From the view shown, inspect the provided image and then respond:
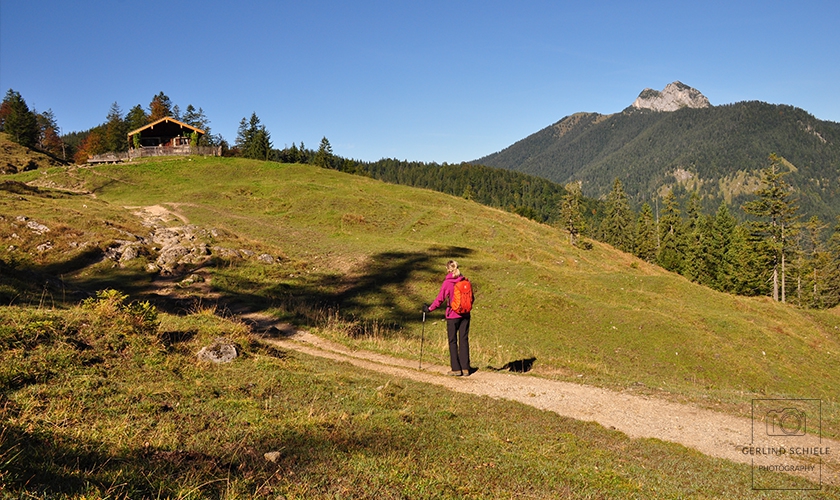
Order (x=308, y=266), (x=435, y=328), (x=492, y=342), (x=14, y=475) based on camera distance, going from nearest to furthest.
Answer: (x=14, y=475) < (x=492, y=342) < (x=435, y=328) < (x=308, y=266)

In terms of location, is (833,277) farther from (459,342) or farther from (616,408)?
(459,342)

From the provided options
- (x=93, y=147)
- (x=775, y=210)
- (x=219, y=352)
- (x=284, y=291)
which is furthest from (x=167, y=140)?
(x=775, y=210)

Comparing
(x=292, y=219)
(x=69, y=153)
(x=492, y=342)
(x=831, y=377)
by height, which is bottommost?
(x=831, y=377)

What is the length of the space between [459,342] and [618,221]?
3885 inches

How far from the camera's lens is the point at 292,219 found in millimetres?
45031

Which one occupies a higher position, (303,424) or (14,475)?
(14,475)

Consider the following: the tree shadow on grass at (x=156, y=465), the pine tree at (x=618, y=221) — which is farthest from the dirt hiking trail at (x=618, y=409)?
the pine tree at (x=618, y=221)

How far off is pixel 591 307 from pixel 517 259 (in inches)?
575

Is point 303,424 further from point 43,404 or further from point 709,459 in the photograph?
point 709,459

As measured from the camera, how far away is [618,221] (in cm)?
10125

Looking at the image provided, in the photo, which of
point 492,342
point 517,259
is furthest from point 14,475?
point 517,259

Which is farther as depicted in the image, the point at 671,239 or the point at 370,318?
the point at 671,239

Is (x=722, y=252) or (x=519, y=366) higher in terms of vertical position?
(x=722, y=252)

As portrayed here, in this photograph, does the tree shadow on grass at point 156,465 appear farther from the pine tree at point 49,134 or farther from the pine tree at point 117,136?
the pine tree at point 49,134
